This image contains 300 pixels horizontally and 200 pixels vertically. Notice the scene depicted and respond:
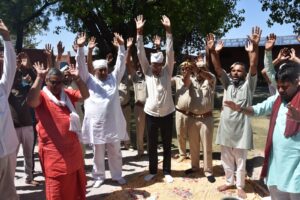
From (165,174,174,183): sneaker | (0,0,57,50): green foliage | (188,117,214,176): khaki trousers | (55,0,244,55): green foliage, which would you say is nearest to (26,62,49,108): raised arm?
(165,174,174,183): sneaker

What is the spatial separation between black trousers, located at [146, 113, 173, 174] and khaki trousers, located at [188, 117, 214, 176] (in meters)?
0.39

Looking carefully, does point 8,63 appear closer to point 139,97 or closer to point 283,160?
point 283,160

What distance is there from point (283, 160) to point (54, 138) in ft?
7.56

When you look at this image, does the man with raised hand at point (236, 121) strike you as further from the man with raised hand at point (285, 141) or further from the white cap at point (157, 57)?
the man with raised hand at point (285, 141)

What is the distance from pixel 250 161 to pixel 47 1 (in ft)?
40.2

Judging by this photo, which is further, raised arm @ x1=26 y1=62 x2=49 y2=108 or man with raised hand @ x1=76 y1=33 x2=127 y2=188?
man with raised hand @ x1=76 y1=33 x2=127 y2=188

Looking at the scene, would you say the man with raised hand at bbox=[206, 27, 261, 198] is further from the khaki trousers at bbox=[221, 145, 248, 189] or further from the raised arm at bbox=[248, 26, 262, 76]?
the raised arm at bbox=[248, 26, 262, 76]

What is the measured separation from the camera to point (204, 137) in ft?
19.5

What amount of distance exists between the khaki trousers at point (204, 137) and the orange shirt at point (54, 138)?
246 centimetres

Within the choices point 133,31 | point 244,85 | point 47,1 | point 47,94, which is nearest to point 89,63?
point 47,94

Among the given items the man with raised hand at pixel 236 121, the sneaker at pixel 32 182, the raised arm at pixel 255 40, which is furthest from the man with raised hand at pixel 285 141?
the sneaker at pixel 32 182

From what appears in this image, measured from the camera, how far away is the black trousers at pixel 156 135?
5.89 m

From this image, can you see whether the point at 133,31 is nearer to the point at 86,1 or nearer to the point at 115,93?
the point at 86,1

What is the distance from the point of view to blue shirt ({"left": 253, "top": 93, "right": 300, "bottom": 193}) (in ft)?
10.8
